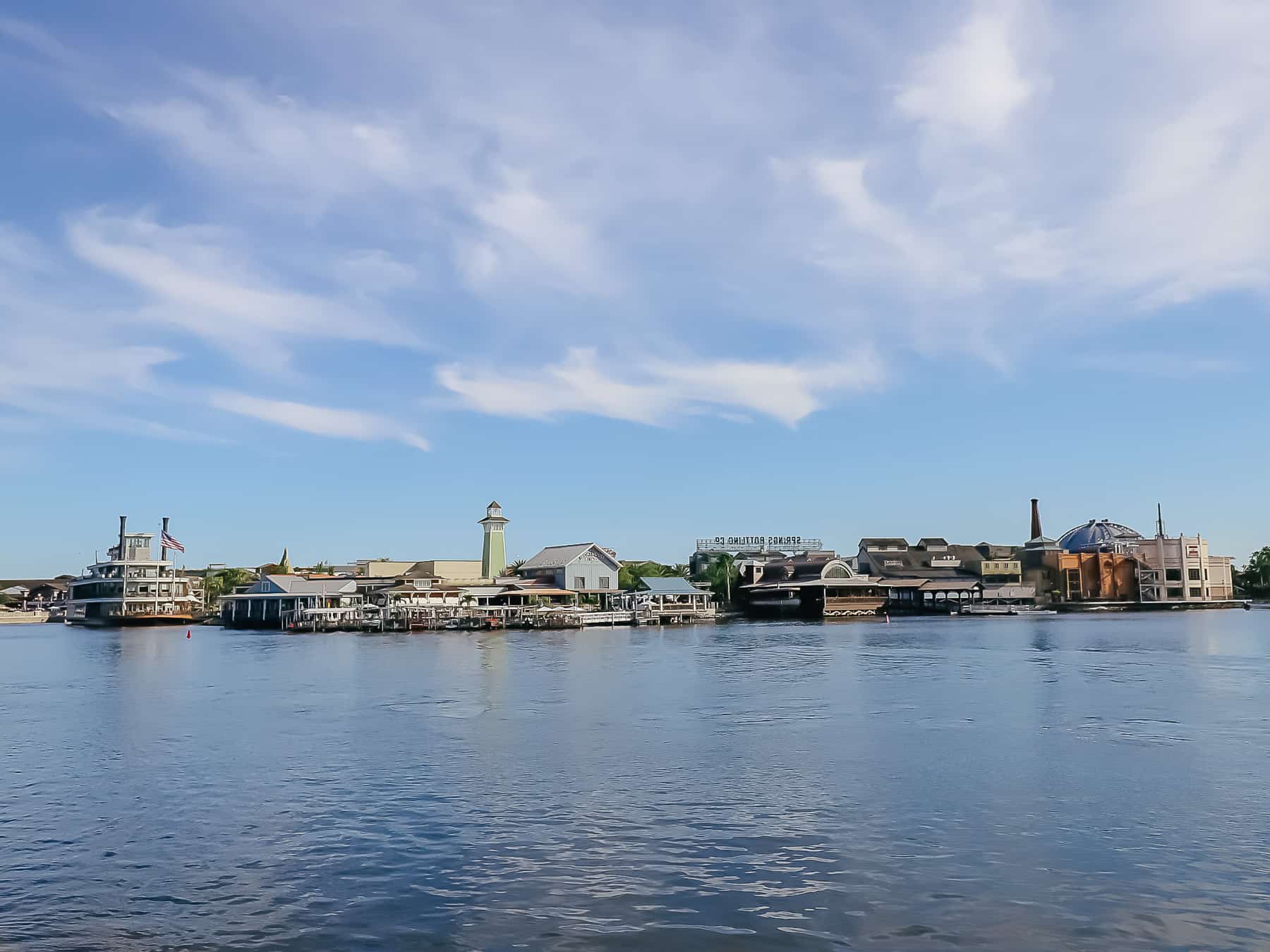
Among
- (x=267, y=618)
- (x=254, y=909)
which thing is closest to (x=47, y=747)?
(x=254, y=909)

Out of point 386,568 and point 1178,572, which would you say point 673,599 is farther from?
point 1178,572

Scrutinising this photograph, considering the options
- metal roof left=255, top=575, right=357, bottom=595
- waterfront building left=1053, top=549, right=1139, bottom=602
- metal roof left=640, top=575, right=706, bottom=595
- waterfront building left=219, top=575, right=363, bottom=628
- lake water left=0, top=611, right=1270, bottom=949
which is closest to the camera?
lake water left=0, top=611, right=1270, bottom=949

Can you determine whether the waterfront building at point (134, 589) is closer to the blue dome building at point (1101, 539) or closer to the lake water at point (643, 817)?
the lake water at point (643, 817)

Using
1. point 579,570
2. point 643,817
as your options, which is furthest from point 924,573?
point 643,817

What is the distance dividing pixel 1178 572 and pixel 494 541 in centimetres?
12478

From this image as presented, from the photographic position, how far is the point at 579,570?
133375 millimetres

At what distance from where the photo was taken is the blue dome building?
603 ft

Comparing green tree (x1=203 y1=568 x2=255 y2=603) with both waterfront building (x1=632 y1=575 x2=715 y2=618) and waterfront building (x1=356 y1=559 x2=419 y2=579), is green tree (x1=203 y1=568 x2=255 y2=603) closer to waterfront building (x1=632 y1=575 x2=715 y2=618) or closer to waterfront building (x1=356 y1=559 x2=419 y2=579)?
waterfront building (x1=356 y1=559 x2=419 y2=579)

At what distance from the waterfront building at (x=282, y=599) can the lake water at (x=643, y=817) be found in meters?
82.5

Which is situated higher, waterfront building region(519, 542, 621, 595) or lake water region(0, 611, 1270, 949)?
waterfront building region(519, 542, 621, 595)

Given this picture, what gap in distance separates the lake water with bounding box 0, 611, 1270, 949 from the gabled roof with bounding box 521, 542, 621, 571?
3461 inches

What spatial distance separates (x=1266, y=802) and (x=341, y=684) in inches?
1608

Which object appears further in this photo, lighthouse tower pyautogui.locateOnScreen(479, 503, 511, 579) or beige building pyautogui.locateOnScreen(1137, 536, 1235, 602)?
beige building pyautogui.locateOnScreen(1137, 536, 1235, 602)

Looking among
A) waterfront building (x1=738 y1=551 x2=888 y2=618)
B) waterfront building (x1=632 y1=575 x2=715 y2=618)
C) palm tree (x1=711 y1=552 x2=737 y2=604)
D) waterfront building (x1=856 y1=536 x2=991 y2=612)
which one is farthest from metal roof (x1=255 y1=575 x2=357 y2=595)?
waterfront building (x1=856 y1=536 x2=991 y2=612)
